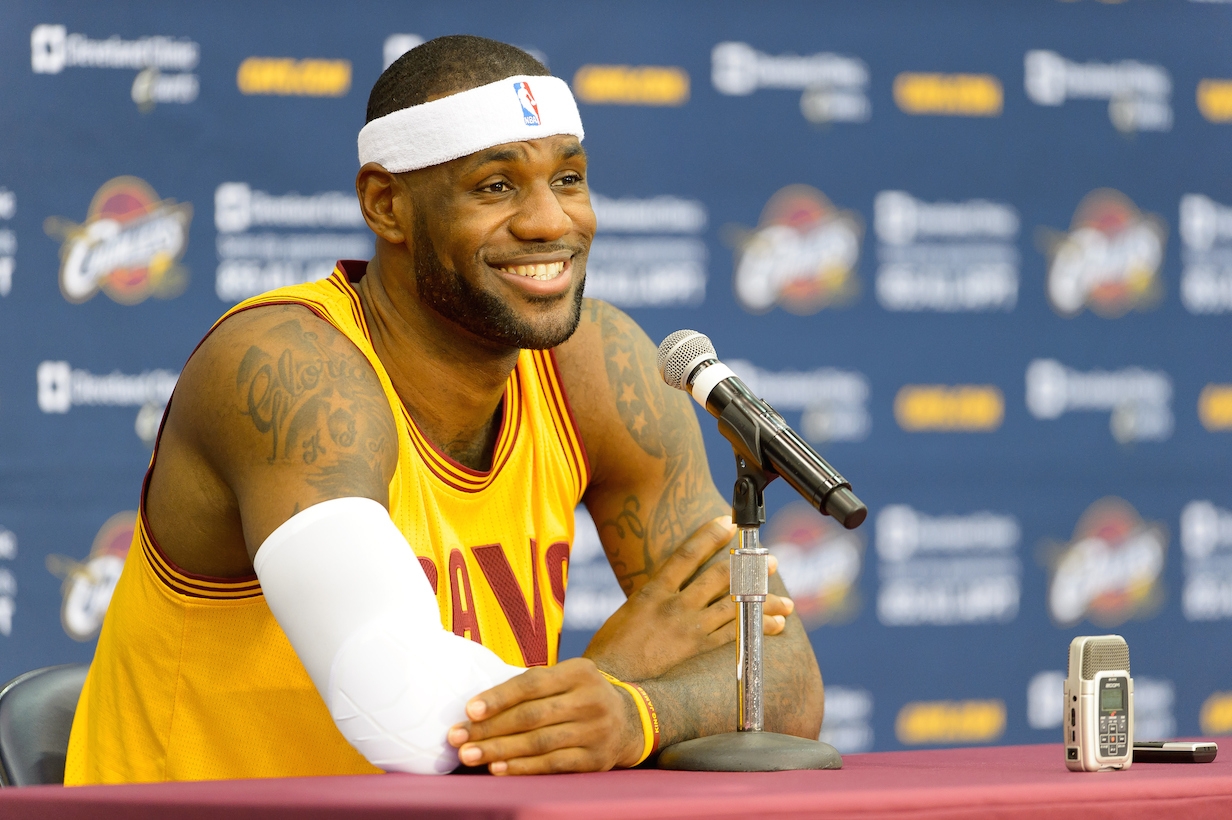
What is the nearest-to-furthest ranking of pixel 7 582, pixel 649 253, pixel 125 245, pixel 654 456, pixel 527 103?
1. pixel 527 103
2. pixel 654 456
3. pixel 7 582
4. pixel 125 245
5. pixel 649 253

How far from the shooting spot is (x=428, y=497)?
1.82 m

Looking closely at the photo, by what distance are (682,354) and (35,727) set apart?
3.31ft

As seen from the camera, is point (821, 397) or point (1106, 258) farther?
point (1106, 258)

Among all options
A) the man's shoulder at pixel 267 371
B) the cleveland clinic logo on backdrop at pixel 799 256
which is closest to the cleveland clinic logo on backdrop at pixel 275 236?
the cleveland clinic logo on backdrop at pixel 799 256

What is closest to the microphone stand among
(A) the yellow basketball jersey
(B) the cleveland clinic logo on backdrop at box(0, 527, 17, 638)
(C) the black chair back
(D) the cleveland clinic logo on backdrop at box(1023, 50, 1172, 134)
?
(A) the yellow basketball jersey

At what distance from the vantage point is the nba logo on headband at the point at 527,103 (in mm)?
1843

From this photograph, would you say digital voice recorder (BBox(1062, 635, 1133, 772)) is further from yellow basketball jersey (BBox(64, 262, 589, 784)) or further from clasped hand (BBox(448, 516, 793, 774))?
yellow basketball jersey (BBox(64, 262, 589, 784))

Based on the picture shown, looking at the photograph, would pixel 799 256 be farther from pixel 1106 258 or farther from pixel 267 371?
pixel 267 371

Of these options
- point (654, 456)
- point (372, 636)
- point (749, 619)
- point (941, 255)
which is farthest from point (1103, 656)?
point (941, 255)

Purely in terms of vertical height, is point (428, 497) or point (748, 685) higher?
point (428, 497)

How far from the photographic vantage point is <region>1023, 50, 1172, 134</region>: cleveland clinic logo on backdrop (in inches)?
159

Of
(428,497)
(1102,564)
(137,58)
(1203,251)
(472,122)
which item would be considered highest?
(137,58)

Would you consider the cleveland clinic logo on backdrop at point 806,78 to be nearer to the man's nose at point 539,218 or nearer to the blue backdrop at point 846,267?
the blue backdrop at point 846,267

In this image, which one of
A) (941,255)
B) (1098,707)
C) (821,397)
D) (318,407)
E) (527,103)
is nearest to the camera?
(1098,707)
